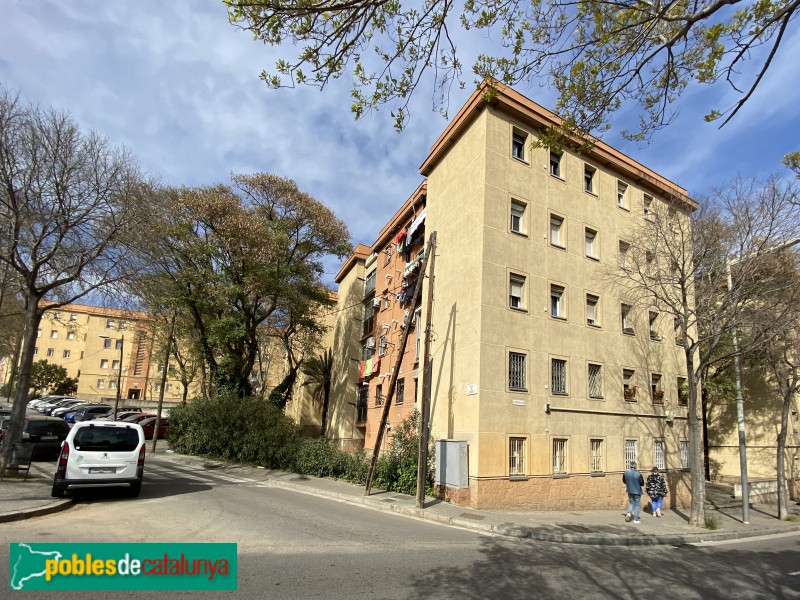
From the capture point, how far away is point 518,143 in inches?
736

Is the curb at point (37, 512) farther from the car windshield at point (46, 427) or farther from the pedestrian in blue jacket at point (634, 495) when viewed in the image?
the pedestrian in blue jacket at point (634, 495)

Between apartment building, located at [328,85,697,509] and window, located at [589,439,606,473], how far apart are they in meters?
0.05

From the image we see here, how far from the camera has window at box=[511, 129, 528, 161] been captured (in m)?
18.4

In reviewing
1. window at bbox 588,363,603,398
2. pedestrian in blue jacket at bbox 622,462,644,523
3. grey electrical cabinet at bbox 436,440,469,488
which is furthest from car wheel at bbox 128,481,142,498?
window at bbox 588,363,603,398

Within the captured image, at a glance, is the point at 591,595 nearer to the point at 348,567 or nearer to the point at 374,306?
the point at 348,567

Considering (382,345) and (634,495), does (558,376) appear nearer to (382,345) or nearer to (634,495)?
(634,495)

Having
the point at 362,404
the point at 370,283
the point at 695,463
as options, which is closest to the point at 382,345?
the point at 362,404

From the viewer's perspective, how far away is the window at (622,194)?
2140 cm

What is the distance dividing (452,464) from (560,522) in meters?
3.47

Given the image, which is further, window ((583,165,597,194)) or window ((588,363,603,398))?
window ((583,165,597,194))

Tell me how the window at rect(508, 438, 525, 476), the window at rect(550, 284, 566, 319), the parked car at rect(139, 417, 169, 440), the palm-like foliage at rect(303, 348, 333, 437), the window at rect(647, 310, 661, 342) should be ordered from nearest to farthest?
the window at rect(508, 438, 525, 476) → the window at rect(550, 284, 566, 319) → the window at rect(647, 310, 661, 342) → the parked car at rect(139, 417, 169, 440) → the palm-like foliage at rect(303, 348, 333, 437)

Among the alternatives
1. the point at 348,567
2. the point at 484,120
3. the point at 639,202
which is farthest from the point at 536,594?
the point at 639,202

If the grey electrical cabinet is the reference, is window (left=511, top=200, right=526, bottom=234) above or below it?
above

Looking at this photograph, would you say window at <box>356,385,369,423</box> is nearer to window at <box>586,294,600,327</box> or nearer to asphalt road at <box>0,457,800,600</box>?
window at <box>586,294,600,327</box>
